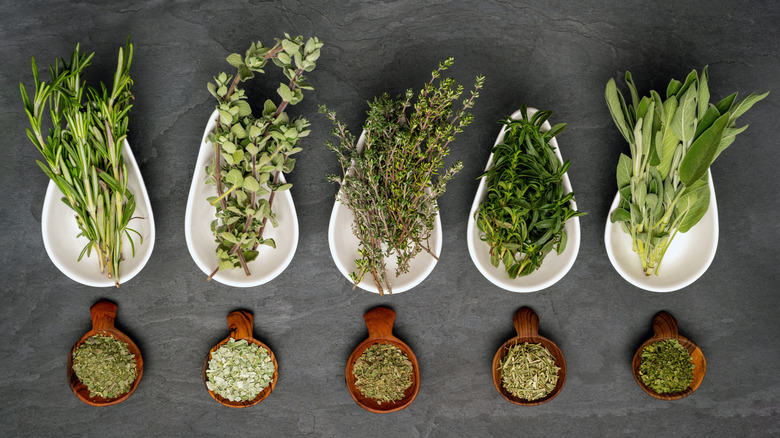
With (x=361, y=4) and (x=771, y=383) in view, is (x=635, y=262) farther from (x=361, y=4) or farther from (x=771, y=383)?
(x=361, y=4)

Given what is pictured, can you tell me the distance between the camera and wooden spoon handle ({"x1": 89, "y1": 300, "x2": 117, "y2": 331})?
1612mm

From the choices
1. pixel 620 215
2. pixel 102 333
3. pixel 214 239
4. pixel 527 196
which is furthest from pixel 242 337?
pixel 620 215

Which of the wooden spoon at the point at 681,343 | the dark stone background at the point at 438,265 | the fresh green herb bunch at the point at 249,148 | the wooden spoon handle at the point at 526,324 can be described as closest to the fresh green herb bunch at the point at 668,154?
the dark stone background at the point at 438,265

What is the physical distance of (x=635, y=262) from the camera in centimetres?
159

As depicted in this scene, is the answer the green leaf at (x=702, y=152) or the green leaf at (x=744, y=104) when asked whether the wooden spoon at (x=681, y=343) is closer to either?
the green leaf at (x=702, y=152)

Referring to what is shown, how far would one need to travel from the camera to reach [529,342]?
165cm

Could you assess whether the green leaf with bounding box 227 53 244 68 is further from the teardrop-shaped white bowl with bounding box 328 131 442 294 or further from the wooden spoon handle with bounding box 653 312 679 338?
the wooden spoon handle with bounding box 653 312 679 338

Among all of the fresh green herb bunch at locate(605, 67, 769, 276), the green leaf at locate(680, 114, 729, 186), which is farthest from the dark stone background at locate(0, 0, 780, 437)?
the green leaf at locate(680, 114, 729, 186)

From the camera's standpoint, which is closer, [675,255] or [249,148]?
[249,148]

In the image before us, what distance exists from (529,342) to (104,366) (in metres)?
1.46

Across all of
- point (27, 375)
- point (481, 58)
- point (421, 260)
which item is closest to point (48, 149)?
point (27, 375)

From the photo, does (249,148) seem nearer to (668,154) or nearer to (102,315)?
(102,315)

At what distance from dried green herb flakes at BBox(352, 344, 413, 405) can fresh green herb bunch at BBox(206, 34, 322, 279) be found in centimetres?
53

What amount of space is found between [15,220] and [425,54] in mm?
1551
